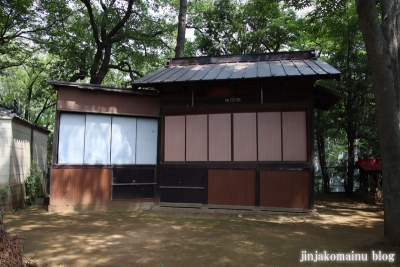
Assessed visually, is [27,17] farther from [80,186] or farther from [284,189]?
[284,189]

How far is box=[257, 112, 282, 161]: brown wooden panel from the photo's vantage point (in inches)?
375

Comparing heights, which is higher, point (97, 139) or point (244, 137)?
point (244, 137)

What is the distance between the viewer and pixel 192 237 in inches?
259

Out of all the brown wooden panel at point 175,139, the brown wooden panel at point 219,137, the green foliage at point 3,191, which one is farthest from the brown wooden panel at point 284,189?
the green foliage at point 3,191

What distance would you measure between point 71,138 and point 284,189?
693 centimetres

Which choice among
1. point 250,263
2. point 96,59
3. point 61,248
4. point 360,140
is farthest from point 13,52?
point 360,140

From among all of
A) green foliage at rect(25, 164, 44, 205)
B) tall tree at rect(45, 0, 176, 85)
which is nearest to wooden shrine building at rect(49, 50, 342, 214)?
green foliage at rect(25, 164, 44, 205)

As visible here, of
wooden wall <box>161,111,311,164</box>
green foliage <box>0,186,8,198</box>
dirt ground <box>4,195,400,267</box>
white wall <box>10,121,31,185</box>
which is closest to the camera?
dirt ground <box>4,195,400,267</box>

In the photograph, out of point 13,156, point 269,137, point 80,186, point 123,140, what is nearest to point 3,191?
point 13,156

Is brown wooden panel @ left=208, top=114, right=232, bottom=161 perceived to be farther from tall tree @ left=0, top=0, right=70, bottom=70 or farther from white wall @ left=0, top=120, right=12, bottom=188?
tall tree @ left=0, top=0, right=70, bottom=70

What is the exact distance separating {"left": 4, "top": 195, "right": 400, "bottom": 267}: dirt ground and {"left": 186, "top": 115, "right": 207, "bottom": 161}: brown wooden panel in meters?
1.83

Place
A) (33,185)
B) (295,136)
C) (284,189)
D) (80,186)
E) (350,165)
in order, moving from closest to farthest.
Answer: (284,189) → (295,136) → (80,186) → (33,185) → (350,165)

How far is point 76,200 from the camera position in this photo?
964cm

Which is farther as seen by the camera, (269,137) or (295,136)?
(269,137)
